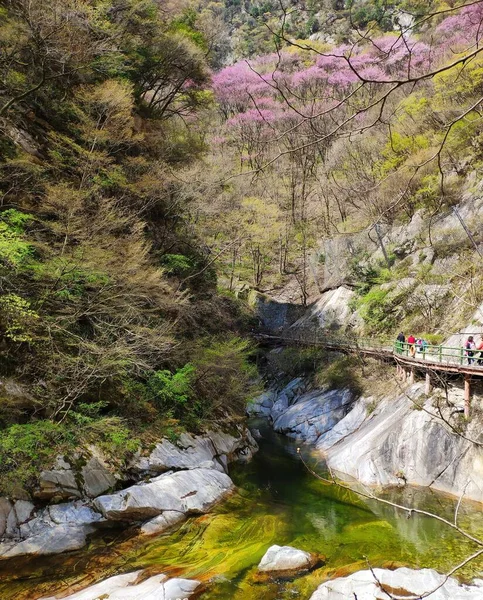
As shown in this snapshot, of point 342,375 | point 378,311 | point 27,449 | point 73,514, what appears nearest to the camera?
point 27,449

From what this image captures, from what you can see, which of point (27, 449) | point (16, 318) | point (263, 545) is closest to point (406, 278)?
point (263, 545)

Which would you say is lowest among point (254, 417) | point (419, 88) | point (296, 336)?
point (254, 417)

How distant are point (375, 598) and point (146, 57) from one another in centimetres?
2077

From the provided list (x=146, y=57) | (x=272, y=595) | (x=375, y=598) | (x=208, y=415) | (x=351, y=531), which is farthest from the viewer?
(x=146, y=57)

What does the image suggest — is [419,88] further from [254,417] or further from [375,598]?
[375,598]

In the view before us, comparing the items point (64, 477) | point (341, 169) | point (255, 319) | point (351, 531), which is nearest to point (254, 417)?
point (255, 319)

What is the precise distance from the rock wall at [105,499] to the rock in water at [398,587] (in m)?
3.79

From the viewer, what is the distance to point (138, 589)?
6.27m

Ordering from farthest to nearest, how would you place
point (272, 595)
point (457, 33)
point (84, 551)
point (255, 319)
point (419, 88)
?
point (255, 319) < point (419, 88) < point (457, 33) < point (84, 551) < point (272, 595)

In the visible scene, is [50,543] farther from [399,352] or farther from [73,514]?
[399,352]

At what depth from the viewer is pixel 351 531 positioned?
9.06m

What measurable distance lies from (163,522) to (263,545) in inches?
84.1

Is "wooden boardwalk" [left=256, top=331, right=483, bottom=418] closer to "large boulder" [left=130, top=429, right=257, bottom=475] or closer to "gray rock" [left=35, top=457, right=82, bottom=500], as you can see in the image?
"large boulder" [left=130, top=429, right=257, bottom=475]

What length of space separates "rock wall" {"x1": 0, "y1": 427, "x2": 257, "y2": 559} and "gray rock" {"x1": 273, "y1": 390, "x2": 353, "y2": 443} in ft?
26.3
